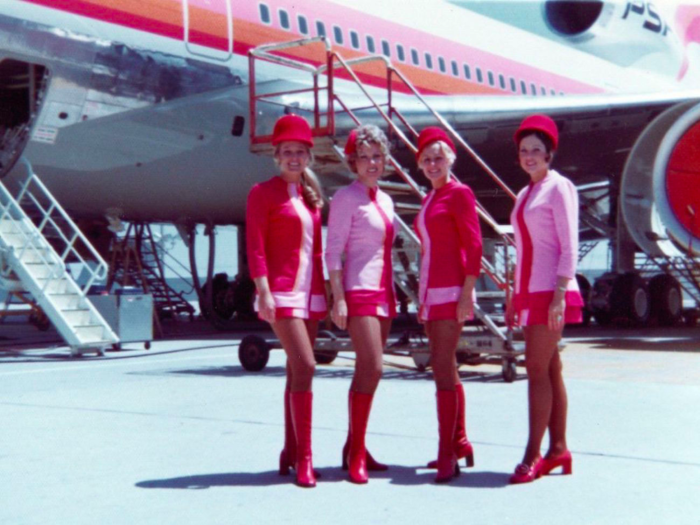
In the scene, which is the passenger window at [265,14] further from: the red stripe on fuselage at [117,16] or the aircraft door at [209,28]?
the red stripe on fuselage at [117,16]

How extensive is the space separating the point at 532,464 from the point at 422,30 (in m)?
9.97

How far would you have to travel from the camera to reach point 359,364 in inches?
140

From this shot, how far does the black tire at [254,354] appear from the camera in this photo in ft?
24.1

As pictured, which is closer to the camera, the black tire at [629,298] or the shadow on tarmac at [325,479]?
the shadow on tarmac at [325,479]

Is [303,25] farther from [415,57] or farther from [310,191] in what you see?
[310,191]

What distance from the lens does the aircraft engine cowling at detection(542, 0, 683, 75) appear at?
70.1ft

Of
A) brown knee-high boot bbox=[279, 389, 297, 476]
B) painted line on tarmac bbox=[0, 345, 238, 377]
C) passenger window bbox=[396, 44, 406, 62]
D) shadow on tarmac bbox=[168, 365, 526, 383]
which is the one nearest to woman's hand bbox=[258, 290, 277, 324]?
brown knee-high boot bbox=[279, 389, 297, 476]

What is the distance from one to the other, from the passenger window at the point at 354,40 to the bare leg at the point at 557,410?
8.00m

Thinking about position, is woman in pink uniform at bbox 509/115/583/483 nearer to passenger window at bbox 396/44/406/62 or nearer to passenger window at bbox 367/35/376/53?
passenger window at bbox 367/35/376/53

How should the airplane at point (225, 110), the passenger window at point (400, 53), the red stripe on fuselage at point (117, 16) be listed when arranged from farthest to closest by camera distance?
1. the passenger window at point (400, 53)
2. the airplane at point (225, 110)
3. the red stripe on fuselage at point (117, 16)

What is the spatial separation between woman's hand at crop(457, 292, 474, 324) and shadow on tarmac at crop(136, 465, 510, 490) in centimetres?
58

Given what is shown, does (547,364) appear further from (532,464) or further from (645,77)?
(645,77)

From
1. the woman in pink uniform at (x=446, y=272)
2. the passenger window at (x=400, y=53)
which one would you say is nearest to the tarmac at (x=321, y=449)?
the woman in pink uniform at (x=446, y=272)

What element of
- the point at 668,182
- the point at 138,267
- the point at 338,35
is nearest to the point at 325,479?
the point at 668,182
